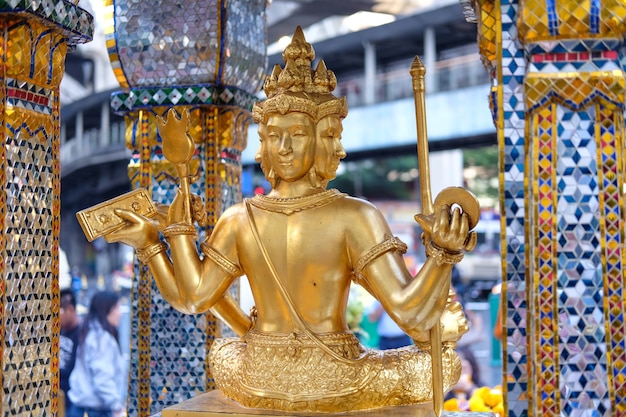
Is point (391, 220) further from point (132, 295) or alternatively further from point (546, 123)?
point (546, 123)

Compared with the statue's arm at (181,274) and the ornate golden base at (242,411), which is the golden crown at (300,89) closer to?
the statue's arm at (181,274)

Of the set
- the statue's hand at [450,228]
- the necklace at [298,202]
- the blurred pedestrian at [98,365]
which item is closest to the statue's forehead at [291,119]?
the necklace at [298,202]

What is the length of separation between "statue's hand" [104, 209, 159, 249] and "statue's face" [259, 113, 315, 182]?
646 millimetres

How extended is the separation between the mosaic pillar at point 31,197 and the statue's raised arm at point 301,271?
1.31 ft

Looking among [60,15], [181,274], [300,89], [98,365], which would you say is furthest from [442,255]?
[98,365]

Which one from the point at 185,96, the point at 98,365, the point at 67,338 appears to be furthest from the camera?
the point at 67,338

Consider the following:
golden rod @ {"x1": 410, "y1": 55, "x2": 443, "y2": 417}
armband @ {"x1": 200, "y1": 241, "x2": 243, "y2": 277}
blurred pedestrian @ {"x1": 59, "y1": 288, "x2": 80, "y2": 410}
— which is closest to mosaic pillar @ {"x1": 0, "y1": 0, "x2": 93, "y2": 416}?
armband @ {"x1": 200, "y1": 241, "x2": 243, "y2": 277}

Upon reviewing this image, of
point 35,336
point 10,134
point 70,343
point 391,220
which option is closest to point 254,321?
point 35,336

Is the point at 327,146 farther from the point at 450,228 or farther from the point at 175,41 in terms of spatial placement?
the point at 175,41

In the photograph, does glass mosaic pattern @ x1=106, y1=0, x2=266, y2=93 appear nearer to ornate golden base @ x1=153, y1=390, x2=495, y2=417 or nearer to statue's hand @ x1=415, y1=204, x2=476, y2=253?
ornate golden base @ x1=153, y1=390, x2=495, y2=417

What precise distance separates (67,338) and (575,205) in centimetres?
580

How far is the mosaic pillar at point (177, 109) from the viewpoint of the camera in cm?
525

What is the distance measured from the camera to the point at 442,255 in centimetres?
354

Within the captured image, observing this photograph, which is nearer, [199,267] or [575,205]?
[575,205]
